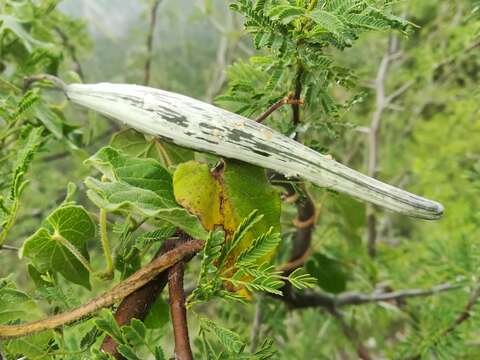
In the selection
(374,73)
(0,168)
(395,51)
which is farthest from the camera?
(374,73)

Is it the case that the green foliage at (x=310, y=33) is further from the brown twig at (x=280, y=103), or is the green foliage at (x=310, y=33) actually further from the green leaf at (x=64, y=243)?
the green leaf at (x=64, y=243)

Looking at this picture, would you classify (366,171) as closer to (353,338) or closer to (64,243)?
(353,338)

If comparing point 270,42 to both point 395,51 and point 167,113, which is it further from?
point 395,51

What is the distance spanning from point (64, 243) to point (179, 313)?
74mm

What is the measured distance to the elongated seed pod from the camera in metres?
0.28

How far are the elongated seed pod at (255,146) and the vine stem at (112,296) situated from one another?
6 centimetres

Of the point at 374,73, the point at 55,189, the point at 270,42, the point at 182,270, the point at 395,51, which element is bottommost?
the point at 55,189

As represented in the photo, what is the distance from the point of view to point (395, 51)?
1.11 metres

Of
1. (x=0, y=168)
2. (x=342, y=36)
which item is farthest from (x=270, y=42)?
(x=0, y=168)

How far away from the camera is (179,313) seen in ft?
0.85

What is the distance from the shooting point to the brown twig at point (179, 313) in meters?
0.25

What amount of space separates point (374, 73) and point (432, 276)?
1.08m

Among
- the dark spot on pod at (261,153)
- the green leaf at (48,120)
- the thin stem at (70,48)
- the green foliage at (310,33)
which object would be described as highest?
the green foliage at (310,33)

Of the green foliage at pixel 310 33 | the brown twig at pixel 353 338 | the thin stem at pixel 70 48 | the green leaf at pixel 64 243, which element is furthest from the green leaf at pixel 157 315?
the thin stem at pixel 70 48
